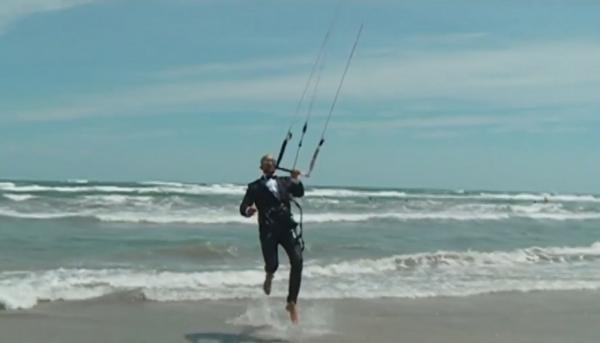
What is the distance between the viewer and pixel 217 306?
10.1 m

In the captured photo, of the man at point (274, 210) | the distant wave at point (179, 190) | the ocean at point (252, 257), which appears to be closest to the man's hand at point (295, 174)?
the man at point (274, 210)

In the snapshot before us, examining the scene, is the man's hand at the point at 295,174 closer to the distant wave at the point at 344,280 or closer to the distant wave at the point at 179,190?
the distant wave at the point at 344,280

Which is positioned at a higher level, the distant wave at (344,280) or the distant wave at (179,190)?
the distant wave at (344,280)

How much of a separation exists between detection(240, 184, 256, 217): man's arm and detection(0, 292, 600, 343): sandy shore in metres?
1.21

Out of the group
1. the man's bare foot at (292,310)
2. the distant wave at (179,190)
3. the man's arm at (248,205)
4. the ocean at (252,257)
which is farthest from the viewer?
the distant wave at (179,190)

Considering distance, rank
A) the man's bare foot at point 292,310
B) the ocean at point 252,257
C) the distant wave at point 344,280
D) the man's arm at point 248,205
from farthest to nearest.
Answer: the ocean at point 252,257, the distant wave at point 344,280, the man's bare foot at point 292,310, the man's arm at point 248,205

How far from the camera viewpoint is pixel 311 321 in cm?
912

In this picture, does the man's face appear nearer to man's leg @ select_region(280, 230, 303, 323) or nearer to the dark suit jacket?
the dark suit jacket

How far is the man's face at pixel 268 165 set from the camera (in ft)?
27.6

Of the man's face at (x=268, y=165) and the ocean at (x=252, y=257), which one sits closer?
the man's face at (x=268, y=165)

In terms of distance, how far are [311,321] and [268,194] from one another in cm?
164

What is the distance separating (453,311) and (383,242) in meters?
9.66

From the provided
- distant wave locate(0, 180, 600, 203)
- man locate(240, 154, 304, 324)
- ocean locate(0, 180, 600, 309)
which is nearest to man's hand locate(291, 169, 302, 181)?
man locate(240, 154, 304, 324)

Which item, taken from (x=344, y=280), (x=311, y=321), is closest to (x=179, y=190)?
(x=344, y=280)
